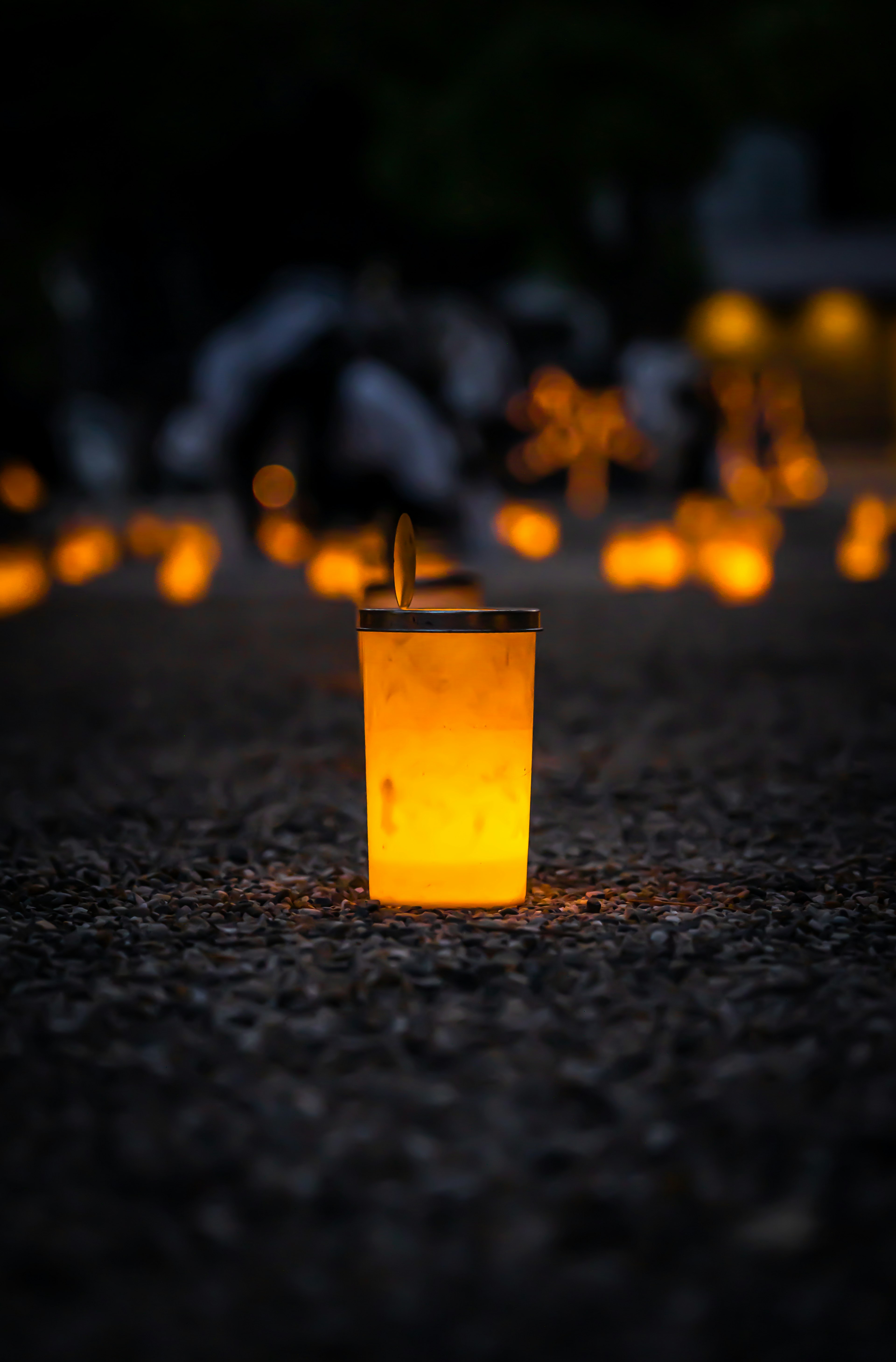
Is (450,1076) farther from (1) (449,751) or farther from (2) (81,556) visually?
(2) (81,556)

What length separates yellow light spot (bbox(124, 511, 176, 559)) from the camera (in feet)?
49.6

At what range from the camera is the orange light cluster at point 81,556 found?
13.0 meters

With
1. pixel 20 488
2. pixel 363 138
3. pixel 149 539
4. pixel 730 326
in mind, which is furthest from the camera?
pixel 730 326

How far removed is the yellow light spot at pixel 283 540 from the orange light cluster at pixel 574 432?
8.33 meters

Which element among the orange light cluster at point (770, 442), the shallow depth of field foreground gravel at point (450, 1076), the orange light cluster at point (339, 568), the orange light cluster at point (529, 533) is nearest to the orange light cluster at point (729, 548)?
the orange light cluster at point (529, 533)

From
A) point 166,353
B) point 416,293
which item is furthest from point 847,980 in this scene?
point 166,353

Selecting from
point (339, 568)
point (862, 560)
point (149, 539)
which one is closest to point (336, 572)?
point (339, 568)

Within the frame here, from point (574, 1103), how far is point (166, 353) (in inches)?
1061

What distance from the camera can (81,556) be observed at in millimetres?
13172

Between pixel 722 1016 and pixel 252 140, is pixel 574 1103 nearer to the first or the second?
pixel 722 1016

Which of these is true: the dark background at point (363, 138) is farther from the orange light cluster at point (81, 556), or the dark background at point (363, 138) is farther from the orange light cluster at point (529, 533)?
the orange light cluster at point (529, 533)

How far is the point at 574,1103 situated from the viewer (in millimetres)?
2383

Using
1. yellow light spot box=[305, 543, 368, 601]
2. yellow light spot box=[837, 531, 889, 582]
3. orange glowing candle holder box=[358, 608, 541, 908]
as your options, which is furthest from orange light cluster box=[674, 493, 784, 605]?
orange glowing candle holder box=[358, 608, 541, 908]

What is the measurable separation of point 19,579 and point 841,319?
20589 millimetres
